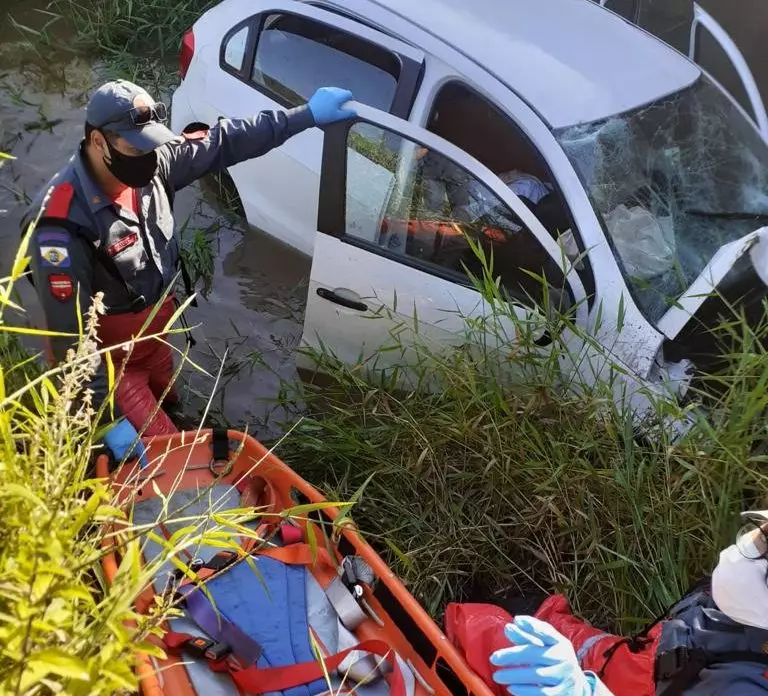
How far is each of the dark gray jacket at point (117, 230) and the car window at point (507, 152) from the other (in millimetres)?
559

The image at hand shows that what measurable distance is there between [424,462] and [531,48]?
1679 millimetres

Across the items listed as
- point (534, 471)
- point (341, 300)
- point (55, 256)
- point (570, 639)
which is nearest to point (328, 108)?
point (341, 300)

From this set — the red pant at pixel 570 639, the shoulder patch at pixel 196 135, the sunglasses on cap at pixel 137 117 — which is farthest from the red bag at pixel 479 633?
the shoulder patch at pixel 196 135

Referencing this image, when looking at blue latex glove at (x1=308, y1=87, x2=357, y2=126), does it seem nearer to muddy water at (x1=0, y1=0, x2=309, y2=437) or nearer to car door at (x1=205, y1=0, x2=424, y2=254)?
car door at (x1=205, y1=0, x2=424, y2=254)

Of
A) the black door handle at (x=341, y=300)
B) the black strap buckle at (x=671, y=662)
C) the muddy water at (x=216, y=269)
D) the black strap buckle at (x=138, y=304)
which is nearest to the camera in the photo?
the black strap buckle at (x=671, y=662)

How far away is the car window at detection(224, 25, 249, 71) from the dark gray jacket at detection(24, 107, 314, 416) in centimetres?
86

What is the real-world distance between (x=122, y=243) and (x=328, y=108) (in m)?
0.95

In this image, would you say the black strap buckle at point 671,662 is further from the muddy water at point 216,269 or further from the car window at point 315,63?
the car window at point 315,63

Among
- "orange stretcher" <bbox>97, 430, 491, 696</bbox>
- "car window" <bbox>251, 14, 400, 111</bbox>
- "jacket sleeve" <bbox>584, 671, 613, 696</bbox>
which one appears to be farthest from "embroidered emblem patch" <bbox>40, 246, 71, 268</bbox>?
"jacket sleeve" <bbox>584, 671, 613, 696</bbox>

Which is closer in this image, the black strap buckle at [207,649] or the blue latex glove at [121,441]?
the black strap buckle at [207,649]

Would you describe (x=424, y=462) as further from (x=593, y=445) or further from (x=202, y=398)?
(x=202, y=398)

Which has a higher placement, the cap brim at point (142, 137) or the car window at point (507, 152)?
the car window at point (507, 152)

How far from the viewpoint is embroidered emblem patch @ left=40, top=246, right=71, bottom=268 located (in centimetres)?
244

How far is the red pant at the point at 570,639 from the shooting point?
1927 mm
